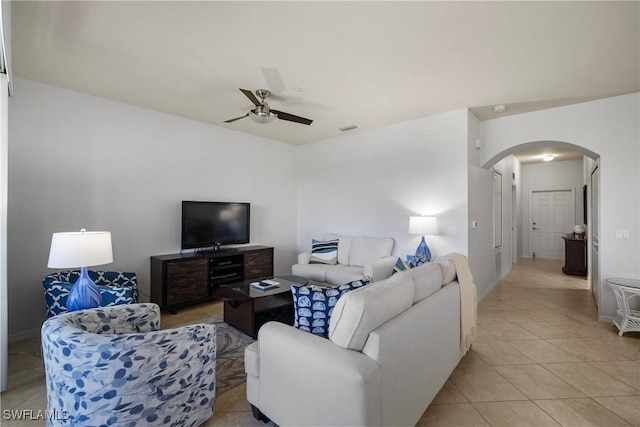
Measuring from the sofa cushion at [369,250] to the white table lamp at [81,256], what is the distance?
329cm

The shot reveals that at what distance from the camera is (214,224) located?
182 inches

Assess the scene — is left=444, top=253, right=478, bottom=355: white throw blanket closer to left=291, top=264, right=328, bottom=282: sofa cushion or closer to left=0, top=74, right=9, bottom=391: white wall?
left=291, top=264, right=328, bottom=282: sofa cushion

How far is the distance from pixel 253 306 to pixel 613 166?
15.0 ft

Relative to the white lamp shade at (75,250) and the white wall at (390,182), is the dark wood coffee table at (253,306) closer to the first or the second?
the white lamp shade at (75,250)

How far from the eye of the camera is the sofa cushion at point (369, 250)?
4.56 m

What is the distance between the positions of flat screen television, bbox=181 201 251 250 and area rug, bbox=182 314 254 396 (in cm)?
131

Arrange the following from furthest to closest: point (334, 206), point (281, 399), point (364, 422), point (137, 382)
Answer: point (334, 206) → point (281, 399) → point (137, 382) → point (364, 422)

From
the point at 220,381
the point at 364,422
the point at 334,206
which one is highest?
the point at 334,206

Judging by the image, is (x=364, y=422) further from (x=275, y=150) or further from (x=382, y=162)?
(x=275, y=150)

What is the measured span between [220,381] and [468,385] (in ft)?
6.54

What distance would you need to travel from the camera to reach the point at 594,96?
139 inches

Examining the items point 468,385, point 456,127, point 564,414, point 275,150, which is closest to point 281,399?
point 468,385

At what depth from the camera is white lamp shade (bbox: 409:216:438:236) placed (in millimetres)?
4043

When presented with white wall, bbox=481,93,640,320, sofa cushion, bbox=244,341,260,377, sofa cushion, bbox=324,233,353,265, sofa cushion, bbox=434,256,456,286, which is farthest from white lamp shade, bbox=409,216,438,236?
sofa cushion, bbox=244,341,260,377
